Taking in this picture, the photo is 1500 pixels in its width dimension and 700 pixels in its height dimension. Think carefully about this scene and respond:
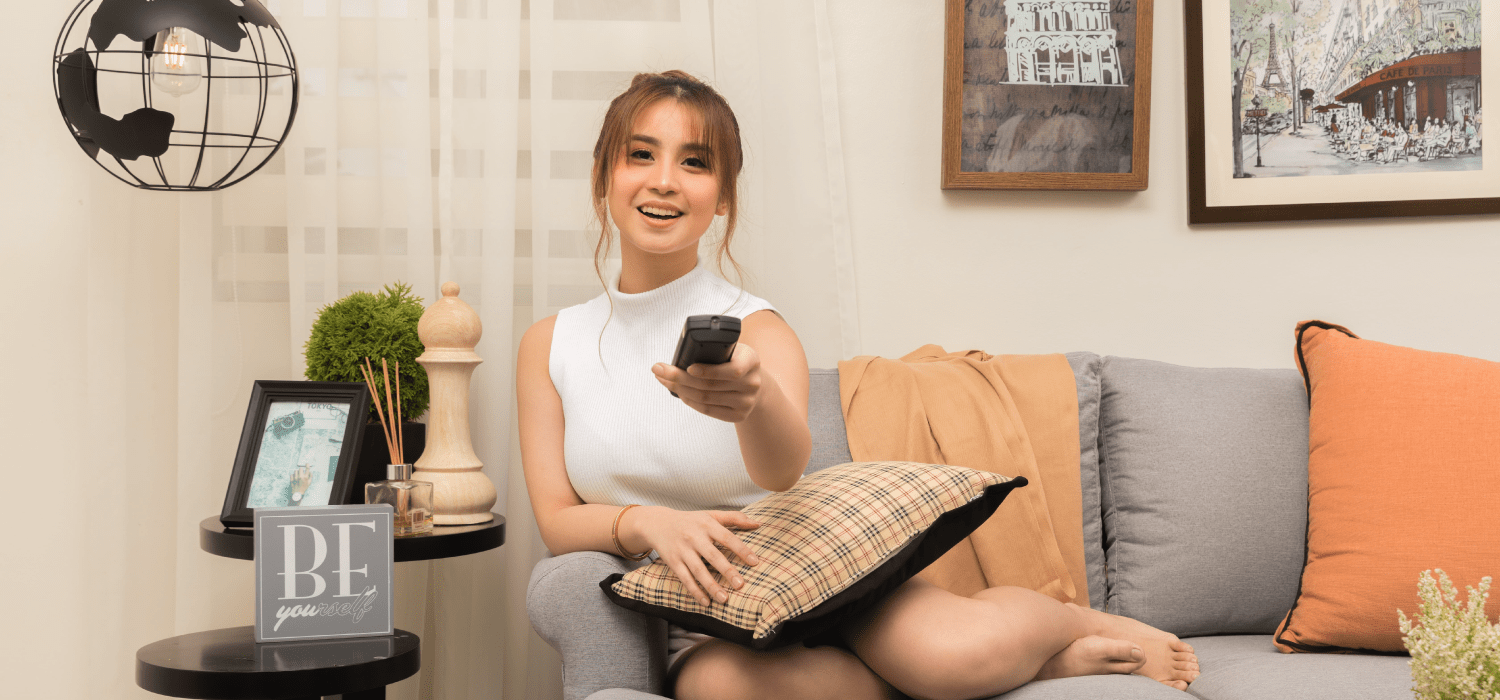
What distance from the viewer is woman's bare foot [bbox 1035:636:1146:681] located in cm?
115

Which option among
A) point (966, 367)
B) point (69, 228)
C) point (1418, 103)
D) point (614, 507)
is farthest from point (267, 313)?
point (1418, 103)

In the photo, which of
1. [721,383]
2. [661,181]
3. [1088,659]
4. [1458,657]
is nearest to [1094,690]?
[1088,659]

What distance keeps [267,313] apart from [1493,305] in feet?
8.02

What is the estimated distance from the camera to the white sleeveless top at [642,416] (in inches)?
50.0

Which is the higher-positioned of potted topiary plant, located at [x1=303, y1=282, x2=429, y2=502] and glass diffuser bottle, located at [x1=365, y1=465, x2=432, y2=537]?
potted topiary plant, located at [x1=303, y1=282, x2=429, y2=502]

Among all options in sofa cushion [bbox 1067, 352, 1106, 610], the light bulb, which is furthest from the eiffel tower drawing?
the light bulb

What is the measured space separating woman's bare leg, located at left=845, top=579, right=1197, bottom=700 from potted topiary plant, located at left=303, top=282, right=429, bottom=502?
86 centimetres

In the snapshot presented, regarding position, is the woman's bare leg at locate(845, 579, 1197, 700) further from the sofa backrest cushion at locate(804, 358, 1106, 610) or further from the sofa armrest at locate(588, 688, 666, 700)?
the sofa backrest cushion at locate(804, 358, 1106, 610)

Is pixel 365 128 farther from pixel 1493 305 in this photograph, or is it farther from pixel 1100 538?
pixel 1493 305

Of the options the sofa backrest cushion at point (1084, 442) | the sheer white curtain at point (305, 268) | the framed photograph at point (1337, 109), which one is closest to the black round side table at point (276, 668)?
the sheer white curtain at point (305, 268)

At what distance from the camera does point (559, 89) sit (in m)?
1.82

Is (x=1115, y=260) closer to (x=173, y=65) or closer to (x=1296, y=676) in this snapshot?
(x=1296, y=676)

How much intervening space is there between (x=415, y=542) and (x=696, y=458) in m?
0.43

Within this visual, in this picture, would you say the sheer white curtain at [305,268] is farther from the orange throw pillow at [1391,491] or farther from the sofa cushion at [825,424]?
the orange throw pillow at [1391,491]
